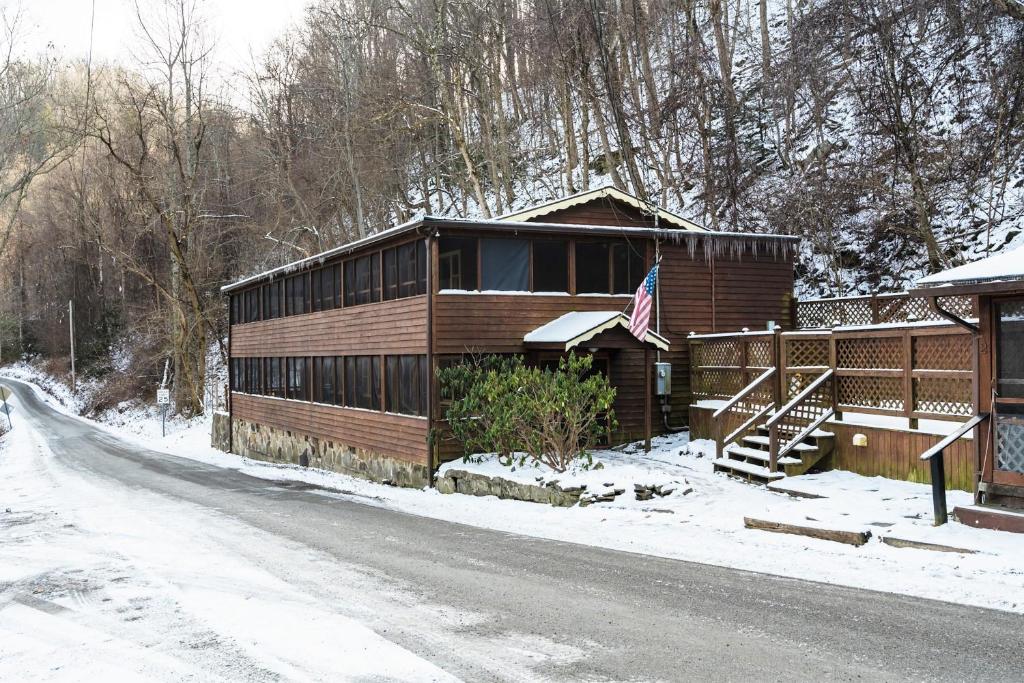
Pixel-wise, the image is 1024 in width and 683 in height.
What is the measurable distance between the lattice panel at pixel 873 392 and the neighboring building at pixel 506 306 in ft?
14.6

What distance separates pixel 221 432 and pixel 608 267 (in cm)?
2109

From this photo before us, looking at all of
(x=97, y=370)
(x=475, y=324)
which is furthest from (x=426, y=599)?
(x=97, y=370)

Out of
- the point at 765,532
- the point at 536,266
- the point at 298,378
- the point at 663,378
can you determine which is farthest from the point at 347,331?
the point at 765,532

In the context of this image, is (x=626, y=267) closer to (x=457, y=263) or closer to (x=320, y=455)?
(x=457, y=263)

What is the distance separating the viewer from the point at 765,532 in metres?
10.2

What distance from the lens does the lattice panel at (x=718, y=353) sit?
17.0m

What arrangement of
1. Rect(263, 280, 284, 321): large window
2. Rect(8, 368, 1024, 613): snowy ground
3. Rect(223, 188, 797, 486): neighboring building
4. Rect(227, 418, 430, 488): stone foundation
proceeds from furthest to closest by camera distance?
Rect(263, 280, 284, 321): large window → Rect(227, 418, 430, 488): stone foundation → Rect(223, 188, 797, 486): neighboring building → Rect(8, 368, 1024, 613): snowy ground

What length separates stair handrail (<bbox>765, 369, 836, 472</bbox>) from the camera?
1315cm

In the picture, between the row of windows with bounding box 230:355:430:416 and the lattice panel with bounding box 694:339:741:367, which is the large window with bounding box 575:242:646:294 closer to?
the lattice panel with bounding box 694:339:741:367

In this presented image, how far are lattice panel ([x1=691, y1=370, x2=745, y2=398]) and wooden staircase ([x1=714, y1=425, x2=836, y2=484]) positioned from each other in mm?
2625

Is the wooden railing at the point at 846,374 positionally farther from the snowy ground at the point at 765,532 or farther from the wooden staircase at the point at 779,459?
the snowy ground at the point at 765,532

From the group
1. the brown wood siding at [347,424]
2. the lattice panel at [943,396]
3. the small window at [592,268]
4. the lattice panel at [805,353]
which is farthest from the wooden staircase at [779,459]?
the brown wood siding at [347,424]

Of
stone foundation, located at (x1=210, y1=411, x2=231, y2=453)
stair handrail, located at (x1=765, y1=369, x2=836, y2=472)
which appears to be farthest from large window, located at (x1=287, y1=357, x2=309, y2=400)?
stair handrail, located at (x1=765, y1=369, x2=836, y2=472)

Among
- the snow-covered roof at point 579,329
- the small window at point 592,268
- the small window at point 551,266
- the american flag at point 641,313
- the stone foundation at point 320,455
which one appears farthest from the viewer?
the small window at point 592,268
